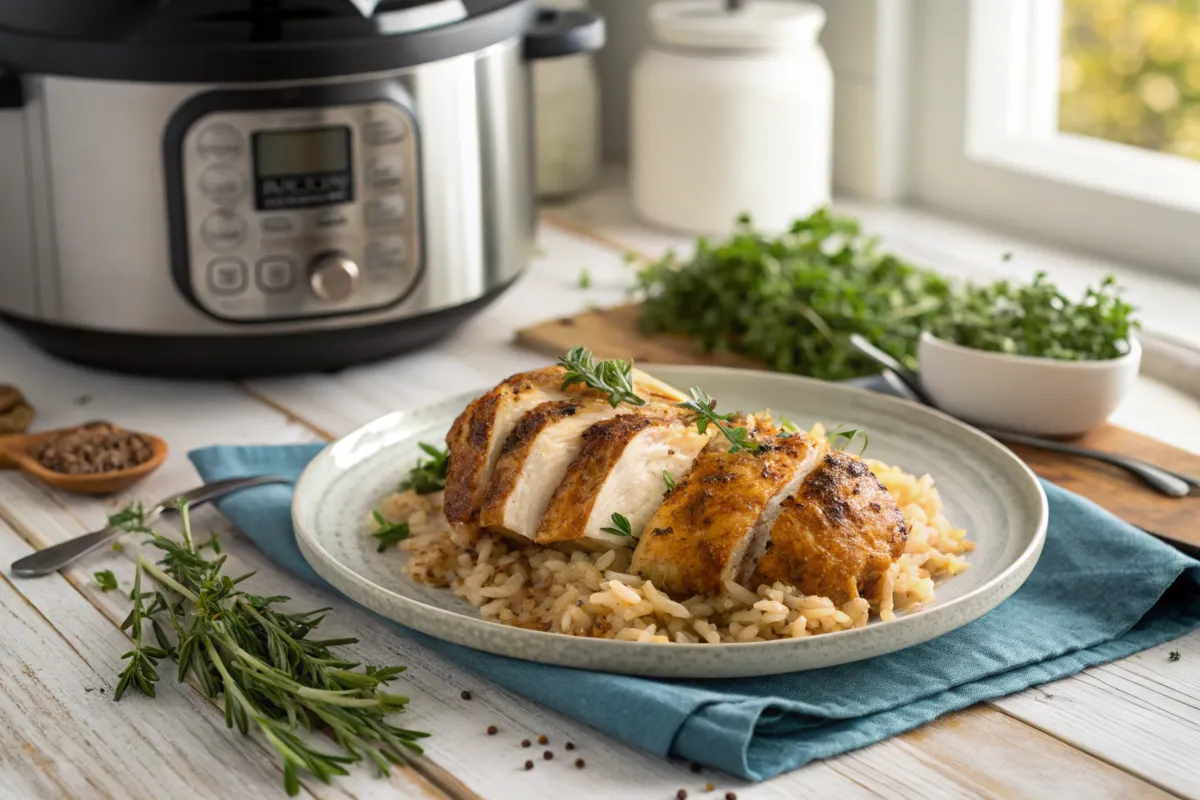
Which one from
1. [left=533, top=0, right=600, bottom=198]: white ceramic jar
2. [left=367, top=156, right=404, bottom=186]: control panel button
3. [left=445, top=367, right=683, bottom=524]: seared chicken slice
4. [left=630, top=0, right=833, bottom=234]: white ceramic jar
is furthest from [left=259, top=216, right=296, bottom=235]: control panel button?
[left=533, top=0, right=600, bottom=198]: white ceramic jar

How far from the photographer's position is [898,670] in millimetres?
1197

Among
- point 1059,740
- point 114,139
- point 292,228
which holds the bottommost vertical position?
point 1059,740

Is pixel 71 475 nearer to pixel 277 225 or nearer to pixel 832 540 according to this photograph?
pixel 277 225

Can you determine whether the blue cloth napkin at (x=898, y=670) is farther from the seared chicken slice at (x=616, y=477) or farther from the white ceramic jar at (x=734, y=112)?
the white ceramic jar at (x=734, y=112)

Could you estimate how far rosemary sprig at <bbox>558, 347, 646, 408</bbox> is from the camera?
1.31 meters

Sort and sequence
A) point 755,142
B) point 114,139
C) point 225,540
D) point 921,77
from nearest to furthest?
point 225,540 < point 114,139 < point 755,142 < point 921,77

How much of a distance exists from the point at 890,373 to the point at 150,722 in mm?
943

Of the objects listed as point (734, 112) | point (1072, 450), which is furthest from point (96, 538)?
point (734, 112)

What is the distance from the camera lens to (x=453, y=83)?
70.1 inches

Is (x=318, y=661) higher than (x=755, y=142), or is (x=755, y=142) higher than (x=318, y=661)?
(x=755, y=142)

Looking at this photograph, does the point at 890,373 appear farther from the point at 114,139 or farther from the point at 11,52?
the point at 11,52

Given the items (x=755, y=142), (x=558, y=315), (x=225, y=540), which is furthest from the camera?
(x=755, y=142)

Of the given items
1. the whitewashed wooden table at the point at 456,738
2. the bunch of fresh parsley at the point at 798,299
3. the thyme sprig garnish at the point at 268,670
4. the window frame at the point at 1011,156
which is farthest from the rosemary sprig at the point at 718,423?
the window frame at the point at 1011,156

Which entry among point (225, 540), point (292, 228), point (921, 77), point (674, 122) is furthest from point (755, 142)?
point (225, 540)
